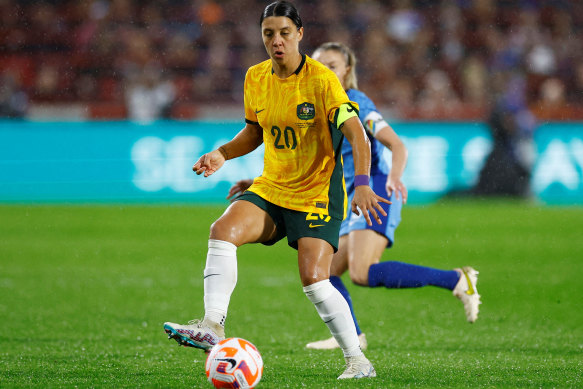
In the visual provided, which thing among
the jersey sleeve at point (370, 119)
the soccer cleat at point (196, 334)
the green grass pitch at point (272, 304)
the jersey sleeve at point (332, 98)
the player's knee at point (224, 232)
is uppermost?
the jersey sleeve at point (332, 98)

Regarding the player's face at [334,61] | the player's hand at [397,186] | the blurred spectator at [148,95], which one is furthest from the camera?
the blurred spectator at [148,95]

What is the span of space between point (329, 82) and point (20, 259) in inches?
293

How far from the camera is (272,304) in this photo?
8.11 m

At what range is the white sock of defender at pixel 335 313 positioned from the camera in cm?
→ 454

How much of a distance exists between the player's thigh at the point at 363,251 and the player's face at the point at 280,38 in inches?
67.4

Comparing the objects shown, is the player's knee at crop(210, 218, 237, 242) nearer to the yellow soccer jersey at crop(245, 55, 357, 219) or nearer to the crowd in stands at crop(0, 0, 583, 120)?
the yellow soccer jersey at crop(245, 55, 357, 219)

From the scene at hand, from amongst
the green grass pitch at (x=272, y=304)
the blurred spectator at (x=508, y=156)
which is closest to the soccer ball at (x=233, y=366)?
the green grass pitch at (x=272, y=304)

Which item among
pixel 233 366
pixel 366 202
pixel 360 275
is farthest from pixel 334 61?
pixel 233 366

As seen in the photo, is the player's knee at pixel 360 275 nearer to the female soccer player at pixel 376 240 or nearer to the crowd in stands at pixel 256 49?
the female soccer player at pixel 376 240

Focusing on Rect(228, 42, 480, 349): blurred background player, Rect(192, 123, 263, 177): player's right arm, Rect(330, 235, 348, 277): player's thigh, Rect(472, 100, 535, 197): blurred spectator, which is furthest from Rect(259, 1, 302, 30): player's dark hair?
Rect(472, 100, 535, 197): blurred spectator

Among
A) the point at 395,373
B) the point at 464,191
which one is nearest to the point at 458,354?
the point at 395,373

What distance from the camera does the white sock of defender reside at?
4.54m

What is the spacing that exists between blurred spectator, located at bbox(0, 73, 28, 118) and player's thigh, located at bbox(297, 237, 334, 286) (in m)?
13.1

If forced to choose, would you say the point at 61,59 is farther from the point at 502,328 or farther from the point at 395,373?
the point at 395,373
